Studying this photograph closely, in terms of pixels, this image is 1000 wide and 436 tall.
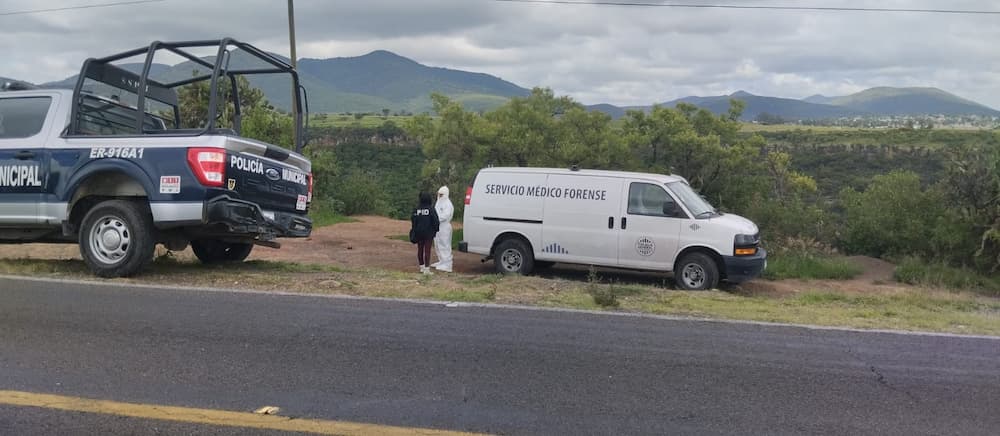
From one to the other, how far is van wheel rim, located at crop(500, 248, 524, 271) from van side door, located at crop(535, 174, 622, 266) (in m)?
0.35

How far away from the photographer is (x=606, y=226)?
12766 millimetres

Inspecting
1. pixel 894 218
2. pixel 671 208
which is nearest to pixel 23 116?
pixel 671 208

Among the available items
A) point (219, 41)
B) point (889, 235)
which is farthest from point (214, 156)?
point (889, 235)

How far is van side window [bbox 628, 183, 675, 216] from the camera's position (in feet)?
41.0

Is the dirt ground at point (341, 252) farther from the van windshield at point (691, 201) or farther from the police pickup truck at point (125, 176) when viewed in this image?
the van windshield at point (691, 201)

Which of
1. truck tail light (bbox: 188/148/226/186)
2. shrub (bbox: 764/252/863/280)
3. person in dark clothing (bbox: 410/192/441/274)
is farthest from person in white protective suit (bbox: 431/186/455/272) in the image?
shrub (bbox: 764/252/863/280)

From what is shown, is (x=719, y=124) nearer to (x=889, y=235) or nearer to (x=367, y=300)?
(x=889, y=235)

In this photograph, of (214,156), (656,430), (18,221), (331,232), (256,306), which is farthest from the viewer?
(331,232)

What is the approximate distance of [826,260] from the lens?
54.4 ft

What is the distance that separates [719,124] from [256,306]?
737 inches

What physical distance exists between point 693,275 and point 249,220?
682cm

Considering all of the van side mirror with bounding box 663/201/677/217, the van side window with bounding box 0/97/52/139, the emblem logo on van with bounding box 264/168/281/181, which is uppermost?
the van side window with bounding box 0/97/52/139

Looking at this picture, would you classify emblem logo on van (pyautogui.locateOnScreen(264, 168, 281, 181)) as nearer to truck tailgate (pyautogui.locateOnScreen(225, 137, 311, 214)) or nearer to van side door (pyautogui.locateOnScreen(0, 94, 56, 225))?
truck tailgate (pyautogui.locateOnScreen(225, 137, 311, 214))

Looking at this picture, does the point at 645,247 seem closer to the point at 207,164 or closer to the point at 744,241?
the point at 744,241
